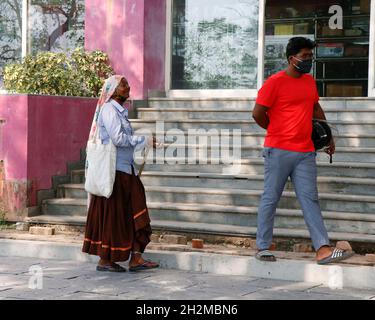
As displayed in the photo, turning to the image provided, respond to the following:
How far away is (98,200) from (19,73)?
151 inches

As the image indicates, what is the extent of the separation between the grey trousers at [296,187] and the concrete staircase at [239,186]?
84 centimetres

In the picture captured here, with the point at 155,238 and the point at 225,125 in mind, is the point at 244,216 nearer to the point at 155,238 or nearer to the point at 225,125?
the point at 155,238

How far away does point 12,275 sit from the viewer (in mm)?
6840

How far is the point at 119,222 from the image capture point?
269 inches

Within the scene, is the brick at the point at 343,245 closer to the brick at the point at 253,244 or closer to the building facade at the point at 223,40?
the brick at the point at 253,244

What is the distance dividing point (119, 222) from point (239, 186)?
2.28m

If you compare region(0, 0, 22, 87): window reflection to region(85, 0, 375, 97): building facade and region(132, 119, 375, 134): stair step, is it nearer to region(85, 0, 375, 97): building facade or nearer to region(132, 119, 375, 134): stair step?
region(85, 0, 375, 97): building facade

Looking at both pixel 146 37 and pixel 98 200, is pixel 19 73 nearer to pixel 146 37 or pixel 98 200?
pixel 146 37

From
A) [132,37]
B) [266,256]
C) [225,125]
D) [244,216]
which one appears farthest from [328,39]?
[266,256]

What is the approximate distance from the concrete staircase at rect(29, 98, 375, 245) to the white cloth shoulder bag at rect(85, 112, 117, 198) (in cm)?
158

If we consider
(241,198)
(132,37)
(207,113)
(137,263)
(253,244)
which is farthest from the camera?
(132,37)

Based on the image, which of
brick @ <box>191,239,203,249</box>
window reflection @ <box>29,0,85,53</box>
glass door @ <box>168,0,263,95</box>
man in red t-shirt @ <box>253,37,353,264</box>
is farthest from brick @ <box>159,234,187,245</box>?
window reflection @ <box>29,0,85,53</box>
